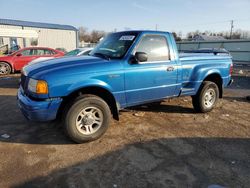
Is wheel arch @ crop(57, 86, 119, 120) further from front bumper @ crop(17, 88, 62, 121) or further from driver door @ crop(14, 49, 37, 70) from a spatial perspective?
driver door @ crop(14, 49, 37, 70)

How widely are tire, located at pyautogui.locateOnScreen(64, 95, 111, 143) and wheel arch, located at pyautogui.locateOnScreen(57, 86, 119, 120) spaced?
5.2 inches

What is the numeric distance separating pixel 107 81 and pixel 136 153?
135cm

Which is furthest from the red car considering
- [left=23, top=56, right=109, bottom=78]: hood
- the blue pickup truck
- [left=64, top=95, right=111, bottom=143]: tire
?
[left=64, top=95, right=111, bottom=143]: tire

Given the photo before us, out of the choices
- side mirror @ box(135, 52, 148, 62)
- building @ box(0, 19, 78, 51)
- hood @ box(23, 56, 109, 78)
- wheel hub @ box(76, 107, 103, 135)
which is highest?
building @ box(0, 19, 78, 51)

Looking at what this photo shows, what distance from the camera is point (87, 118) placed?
13.4 feet

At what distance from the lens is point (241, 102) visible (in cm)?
735

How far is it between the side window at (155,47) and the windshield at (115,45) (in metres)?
0.23

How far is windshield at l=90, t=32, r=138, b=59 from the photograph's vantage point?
452 cm

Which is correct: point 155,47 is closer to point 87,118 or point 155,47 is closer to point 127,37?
point 127,37

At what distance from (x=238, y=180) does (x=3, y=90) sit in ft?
27.3

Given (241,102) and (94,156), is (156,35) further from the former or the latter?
(241,102)

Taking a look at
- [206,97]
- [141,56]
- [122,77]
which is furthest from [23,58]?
[206,97]

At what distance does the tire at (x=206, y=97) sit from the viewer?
5730 millimetres

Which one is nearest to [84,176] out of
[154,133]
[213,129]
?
[154,133]
